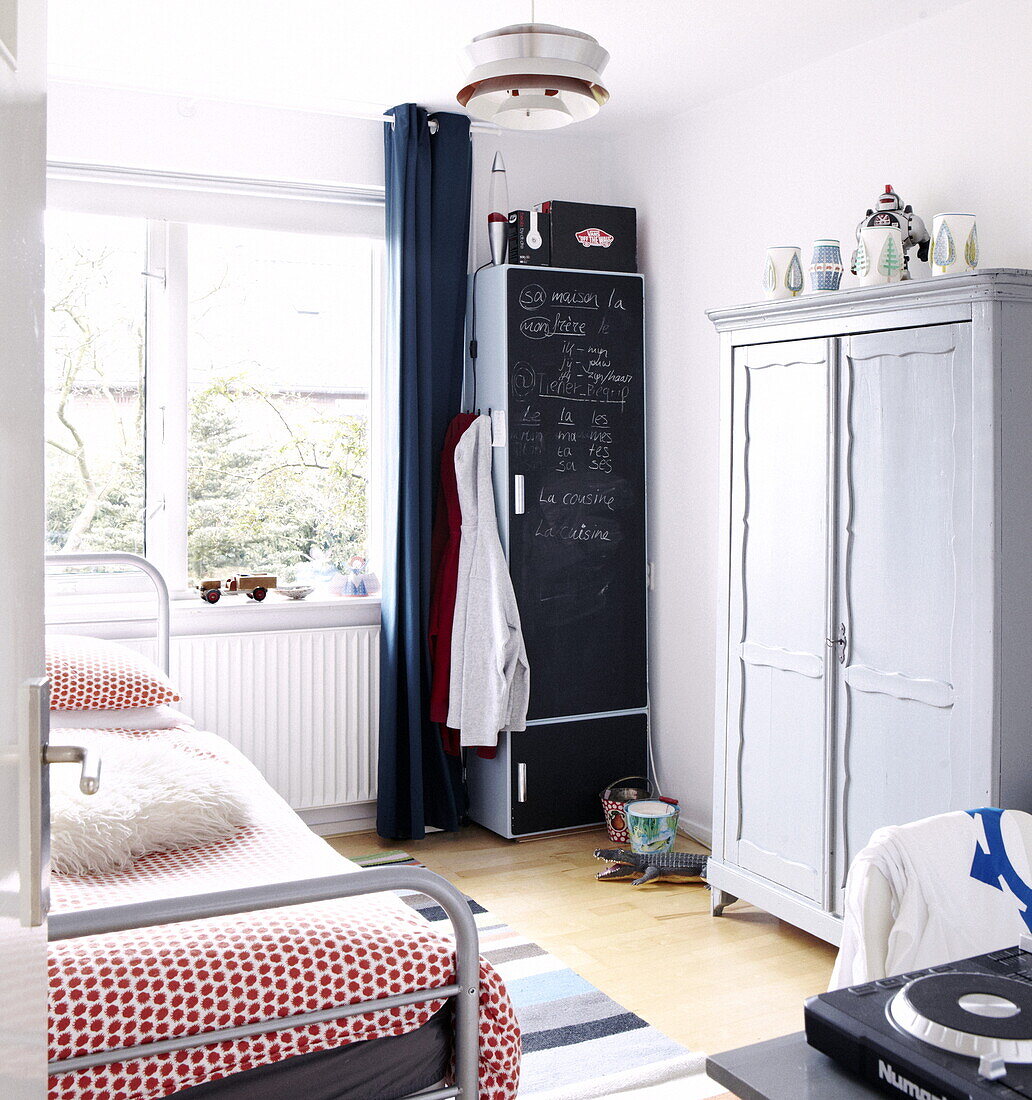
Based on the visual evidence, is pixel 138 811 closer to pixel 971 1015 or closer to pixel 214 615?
pixel 971 1015

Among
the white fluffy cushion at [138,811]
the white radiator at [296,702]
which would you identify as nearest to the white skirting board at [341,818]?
the white radiator at [296,702]

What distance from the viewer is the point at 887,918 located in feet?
5.23

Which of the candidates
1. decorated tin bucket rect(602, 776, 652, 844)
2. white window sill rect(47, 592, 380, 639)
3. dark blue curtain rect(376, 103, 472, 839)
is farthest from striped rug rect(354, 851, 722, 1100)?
white window sill rect(47, 592, 380, 639)

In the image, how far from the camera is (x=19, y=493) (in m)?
0.76

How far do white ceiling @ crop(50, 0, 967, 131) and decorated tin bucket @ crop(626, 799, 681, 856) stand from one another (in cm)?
233

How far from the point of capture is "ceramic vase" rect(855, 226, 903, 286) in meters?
2.84

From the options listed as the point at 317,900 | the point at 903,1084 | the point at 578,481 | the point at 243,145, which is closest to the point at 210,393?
the point at 243,145

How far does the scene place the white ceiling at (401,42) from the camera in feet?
10.1

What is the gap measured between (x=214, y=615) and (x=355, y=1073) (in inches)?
96.1

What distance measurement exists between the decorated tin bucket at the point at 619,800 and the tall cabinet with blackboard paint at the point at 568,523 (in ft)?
0.19

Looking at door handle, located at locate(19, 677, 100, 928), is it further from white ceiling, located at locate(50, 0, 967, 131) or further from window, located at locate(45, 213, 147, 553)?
window, located at locate(45, 213, 147, 553)

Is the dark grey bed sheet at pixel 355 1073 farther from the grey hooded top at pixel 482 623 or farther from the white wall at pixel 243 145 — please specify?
the white wall at pixel 243 145

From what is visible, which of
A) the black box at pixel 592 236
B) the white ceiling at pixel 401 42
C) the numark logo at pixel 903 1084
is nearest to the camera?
the numark logo at pixel 903 1084

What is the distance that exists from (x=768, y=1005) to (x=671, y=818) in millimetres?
1009
